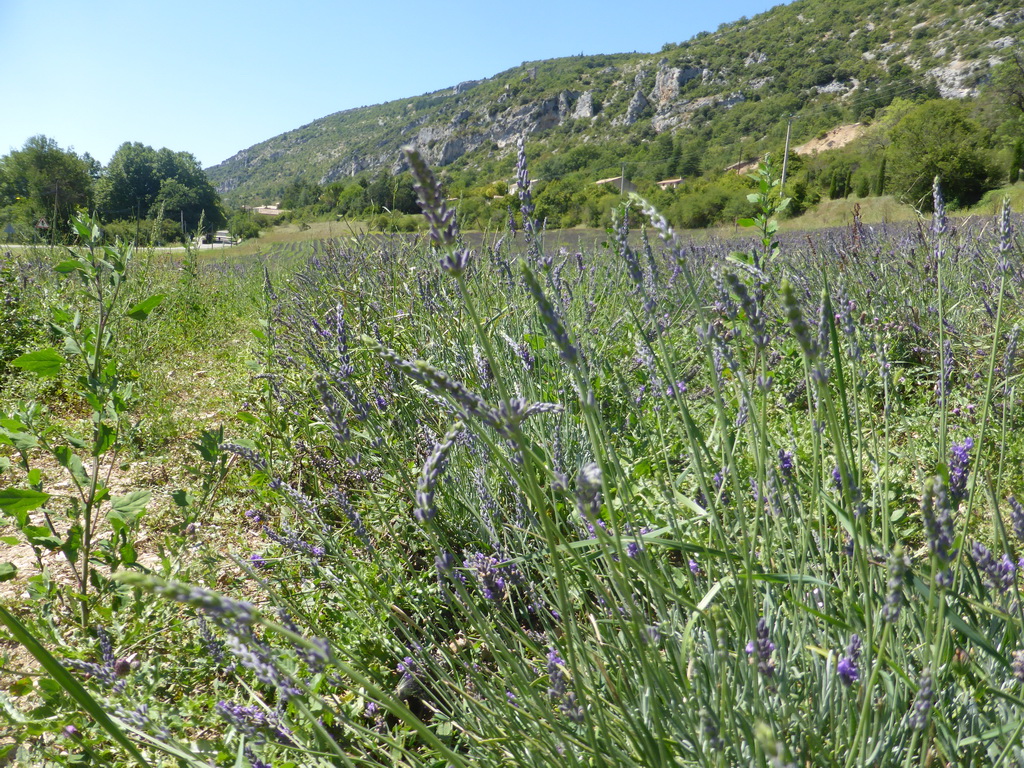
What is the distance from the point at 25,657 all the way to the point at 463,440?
144cm

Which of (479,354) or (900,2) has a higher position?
(900,2)

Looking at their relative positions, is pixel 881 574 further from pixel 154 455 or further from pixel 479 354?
pixel 154 455

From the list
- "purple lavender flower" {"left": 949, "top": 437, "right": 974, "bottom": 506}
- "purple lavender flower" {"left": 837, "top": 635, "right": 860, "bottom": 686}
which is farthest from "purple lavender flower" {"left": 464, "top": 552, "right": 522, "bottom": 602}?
"purple lavender flower" {"left": 949, "top": 437, "right": 974, "bottom": 506}

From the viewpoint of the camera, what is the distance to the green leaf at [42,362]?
1.46 metres

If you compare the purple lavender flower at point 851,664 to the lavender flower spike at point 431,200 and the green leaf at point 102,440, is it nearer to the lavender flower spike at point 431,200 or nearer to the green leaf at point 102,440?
the lavender flower spike at point 431,200

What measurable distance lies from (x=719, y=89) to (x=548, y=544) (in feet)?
297

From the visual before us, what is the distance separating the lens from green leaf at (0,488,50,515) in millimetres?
1267

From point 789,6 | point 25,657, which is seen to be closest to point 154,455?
point 25,657

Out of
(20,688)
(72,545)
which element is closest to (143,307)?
(72,545)

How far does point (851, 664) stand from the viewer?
0.82 metres

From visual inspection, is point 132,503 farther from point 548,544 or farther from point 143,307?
point 548,544

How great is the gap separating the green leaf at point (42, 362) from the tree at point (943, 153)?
1100 inches

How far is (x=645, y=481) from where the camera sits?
189 cm

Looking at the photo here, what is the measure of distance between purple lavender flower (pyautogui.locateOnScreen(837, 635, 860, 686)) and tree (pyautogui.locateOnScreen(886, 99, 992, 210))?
2750 centimetres
